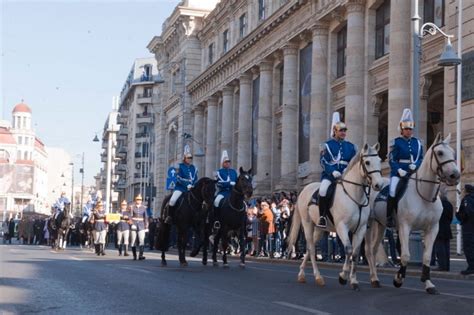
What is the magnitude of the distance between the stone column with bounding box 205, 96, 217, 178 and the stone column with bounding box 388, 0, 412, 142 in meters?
32.2

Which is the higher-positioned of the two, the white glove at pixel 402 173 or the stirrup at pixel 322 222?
the white glove at pixel 402 173

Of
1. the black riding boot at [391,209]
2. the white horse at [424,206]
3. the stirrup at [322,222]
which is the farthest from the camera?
the stirrup at [322,222]

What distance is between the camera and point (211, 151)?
215ft

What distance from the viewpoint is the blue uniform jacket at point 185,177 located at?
20.5 m

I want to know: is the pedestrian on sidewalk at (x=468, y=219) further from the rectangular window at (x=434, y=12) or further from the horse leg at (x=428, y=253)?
the rectangular window at (x=434, y=12)

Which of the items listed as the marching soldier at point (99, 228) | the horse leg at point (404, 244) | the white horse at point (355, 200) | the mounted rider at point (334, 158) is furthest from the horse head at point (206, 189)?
the marching soldier at point (99, 228)

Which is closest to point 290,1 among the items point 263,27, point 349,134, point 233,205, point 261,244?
point 263,27

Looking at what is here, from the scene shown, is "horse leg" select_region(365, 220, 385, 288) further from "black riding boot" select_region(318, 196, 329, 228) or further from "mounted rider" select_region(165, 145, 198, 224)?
"mounted rider" select_region(165, 145, 198, 224)

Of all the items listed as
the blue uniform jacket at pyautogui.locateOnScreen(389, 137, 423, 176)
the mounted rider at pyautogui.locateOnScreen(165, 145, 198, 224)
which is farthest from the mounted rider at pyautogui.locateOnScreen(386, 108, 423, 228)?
the mounted rider at pyautogui.locateOnScreen(165, 145, 198, 224)

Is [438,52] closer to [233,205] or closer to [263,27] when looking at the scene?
[233,205]

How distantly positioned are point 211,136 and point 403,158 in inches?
2053

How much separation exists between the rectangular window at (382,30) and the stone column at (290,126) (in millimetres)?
9748

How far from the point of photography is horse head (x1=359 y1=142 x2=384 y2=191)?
13091 mm

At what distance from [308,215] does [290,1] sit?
33.2 meters
